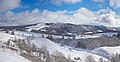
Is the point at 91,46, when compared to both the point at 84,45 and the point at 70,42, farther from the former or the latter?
the point at 70,42

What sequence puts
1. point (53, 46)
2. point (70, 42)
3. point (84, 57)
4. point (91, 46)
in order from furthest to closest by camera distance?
point (70, 42) → point (91, 46) → point (53, 46) → point (84, 57)

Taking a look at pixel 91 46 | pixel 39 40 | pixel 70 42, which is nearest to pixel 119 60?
pixel 39 40

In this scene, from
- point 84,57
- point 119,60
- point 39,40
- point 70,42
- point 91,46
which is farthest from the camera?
point 70,42

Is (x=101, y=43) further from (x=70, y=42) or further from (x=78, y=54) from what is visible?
(x=78, y=54)

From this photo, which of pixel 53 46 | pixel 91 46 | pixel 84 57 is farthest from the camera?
pixel 91 46

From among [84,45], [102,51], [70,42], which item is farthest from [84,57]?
[70,42]

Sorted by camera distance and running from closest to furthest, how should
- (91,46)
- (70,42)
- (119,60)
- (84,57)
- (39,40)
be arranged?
1. (119,60)
2. (84,57)
3. (39,40)
4. (91,46)
5. (70,42)

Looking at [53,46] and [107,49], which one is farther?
[107,49]

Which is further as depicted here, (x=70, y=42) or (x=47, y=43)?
(x=70, y=42)

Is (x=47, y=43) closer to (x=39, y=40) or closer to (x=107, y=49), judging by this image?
(x=39, y=40)
